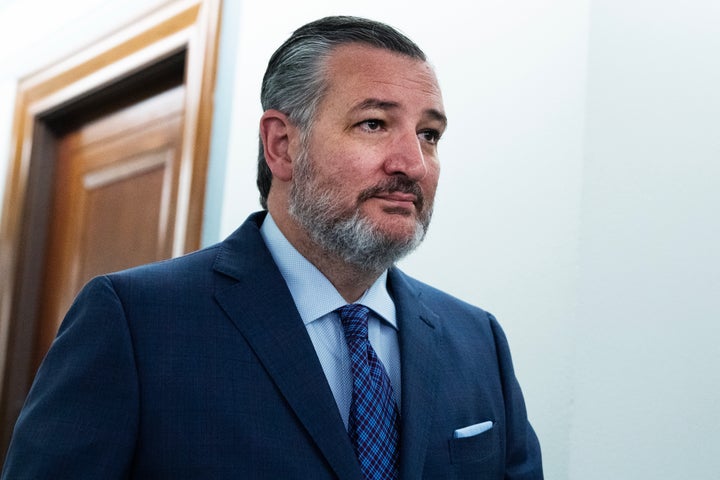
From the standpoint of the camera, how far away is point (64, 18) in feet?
10.4

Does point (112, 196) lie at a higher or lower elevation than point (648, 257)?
higher

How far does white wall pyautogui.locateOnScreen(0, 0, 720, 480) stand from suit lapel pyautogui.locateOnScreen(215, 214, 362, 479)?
550 millimetres

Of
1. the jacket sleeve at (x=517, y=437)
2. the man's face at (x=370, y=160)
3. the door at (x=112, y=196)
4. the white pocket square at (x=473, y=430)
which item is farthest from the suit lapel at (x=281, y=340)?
the door at (x=112, y=196)

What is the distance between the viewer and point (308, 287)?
4.08 feet

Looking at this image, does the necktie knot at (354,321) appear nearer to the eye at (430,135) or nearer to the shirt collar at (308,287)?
the shirt collar at (308,287)

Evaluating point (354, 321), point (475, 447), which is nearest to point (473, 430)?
point (475, 447)

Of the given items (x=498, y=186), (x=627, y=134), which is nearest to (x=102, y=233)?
(x=498, y=186)

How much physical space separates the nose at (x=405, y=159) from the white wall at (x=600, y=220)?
429 millimetres

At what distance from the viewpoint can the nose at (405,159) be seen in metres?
1.21

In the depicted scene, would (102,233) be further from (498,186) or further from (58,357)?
(58,357)

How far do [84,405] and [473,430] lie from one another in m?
0.55

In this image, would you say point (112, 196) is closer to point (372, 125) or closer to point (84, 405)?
point (372, 125)

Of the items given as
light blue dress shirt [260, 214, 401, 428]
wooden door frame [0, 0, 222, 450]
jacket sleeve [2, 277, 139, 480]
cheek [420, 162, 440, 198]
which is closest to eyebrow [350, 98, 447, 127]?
cheek [420, 162, 440, 198]

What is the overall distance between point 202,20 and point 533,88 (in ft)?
3.81
